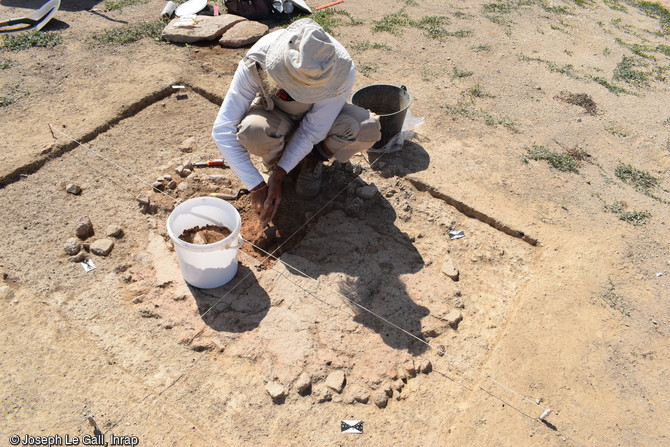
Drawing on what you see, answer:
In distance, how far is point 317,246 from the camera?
11.1ft

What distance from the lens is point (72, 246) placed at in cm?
324

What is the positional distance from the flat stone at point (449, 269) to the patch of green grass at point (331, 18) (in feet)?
11.6

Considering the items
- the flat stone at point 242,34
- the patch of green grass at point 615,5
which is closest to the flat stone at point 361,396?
the flat stone at point 242,34

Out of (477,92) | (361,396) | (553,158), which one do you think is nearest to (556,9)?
(477,92)

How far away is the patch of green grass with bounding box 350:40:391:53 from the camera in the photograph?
545 cm

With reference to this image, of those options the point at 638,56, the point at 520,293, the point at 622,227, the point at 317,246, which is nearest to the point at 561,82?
the point at 638,56

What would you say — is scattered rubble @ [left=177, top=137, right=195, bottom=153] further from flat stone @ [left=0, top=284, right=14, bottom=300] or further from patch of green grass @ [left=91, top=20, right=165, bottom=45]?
patch of green grass @ [left=91, top=20, right=165, bottom=45]

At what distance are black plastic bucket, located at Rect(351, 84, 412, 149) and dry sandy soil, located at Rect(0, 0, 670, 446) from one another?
250 millimetres

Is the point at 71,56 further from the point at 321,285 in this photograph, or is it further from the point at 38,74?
the point at 321,285

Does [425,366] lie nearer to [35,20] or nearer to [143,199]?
[143,199]

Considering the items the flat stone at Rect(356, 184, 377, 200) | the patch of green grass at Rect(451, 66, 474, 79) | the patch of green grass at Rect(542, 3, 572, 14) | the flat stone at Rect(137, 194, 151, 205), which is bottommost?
the flat stone at Rect(137, 194, 151, 205)

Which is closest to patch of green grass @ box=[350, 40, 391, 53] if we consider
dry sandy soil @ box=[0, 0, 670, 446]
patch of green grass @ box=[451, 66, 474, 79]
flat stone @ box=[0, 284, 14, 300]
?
dry sandy soil @ box=[0, 0, 670, 446]

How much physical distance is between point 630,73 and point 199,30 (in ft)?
15.6

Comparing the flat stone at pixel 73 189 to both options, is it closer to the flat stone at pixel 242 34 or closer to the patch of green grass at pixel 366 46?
the flat stone at pixel 242 34
